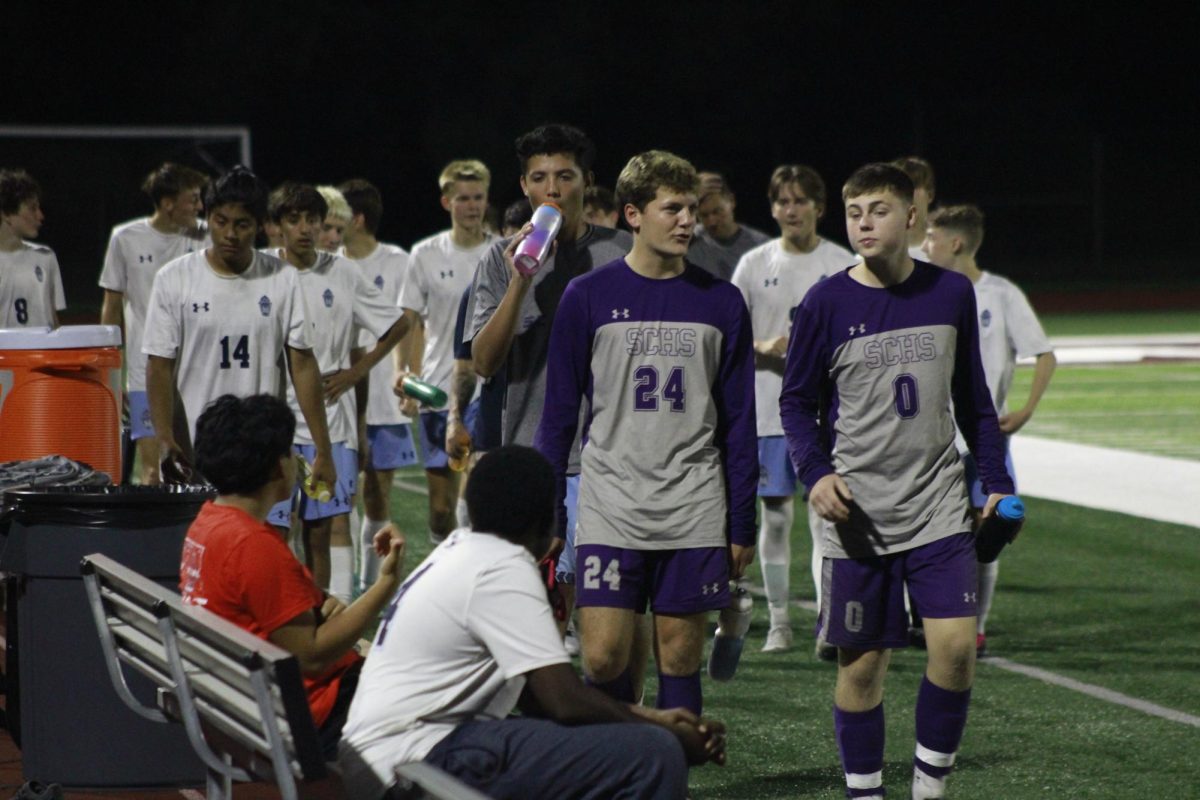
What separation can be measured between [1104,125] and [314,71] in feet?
66.0

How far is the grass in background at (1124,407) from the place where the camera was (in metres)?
16.7

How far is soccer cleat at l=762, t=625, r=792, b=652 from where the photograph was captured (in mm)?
8349

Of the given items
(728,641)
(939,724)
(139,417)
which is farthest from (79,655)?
(139,417)

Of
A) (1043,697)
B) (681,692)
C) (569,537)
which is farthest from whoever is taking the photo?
(1043,697)

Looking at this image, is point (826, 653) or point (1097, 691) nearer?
point (1097, 691)

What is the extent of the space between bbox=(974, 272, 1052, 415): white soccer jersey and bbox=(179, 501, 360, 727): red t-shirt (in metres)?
4.52

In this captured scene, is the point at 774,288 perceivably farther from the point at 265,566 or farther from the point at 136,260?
the point at 265,566

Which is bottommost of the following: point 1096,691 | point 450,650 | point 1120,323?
point 1096,691

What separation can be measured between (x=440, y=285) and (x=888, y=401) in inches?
199

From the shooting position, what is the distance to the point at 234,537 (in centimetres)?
453

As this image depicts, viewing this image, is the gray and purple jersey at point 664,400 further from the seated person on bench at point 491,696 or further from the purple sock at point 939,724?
the seated person on bench at point 491,696

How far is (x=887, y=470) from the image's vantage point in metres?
5.52

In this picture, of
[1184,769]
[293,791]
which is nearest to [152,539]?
[293,791]

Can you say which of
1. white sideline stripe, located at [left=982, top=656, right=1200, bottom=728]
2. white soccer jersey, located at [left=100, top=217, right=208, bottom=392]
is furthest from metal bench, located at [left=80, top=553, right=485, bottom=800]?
white soccer jersey, located at [left=100, top=217, right=208, bottom=392]
